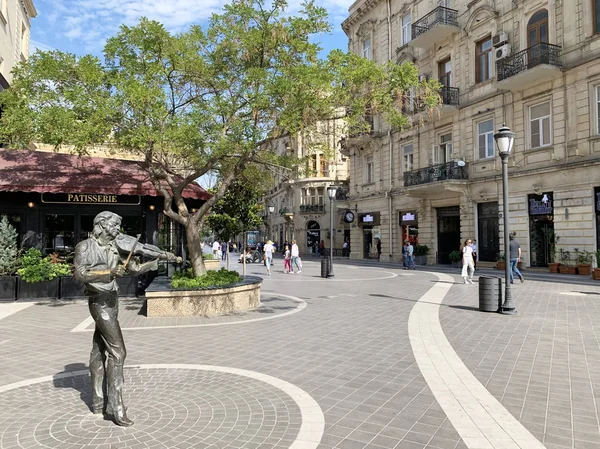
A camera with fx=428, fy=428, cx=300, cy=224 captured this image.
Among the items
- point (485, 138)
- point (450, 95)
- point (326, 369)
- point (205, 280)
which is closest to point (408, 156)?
point (450, 95)

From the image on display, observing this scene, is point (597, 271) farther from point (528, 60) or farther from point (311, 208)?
point (311, 208)

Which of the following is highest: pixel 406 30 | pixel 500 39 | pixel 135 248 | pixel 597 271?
pixel 406 30

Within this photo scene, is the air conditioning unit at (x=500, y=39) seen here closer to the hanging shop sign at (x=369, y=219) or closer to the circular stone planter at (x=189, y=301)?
the hanging shop sign at (x=369, y=219)

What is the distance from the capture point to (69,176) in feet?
42.0

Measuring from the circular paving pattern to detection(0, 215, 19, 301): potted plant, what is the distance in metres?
8.01

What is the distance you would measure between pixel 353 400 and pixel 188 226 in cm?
659

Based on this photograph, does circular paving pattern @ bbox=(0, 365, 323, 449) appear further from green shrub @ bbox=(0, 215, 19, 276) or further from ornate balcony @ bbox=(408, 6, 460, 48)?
ornate balcony @ bbox=(408, 6, 460, 48)

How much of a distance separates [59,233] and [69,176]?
203cm

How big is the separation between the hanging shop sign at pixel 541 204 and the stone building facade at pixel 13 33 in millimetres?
22558

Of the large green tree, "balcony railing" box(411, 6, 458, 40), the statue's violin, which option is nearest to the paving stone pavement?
the statue's violin

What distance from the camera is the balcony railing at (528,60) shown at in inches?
757

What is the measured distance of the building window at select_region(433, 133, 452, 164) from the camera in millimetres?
25859

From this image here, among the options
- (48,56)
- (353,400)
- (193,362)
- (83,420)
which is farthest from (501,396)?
(48,56)

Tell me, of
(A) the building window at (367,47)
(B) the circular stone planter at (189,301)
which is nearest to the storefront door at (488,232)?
(A) the building window at (367,47)
